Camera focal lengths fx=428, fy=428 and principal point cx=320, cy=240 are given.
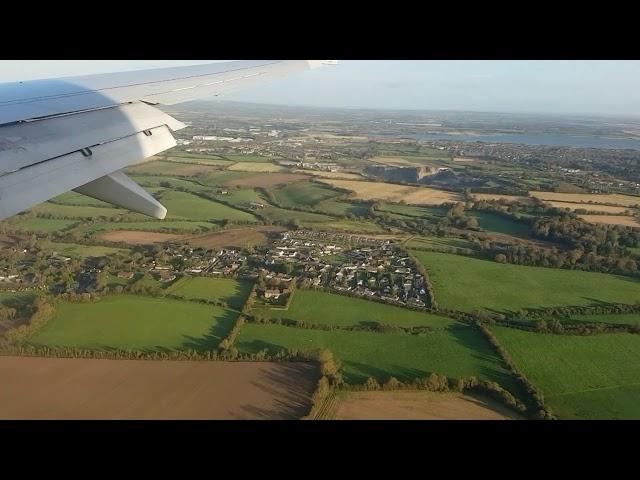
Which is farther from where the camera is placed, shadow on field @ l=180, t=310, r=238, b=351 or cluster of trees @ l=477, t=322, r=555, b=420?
shadow on field @ l=180, t=310, r=238, b=351

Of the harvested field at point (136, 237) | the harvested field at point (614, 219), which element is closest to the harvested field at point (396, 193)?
the harvested field at point (614, 219)

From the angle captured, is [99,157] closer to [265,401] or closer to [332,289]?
[265,401]

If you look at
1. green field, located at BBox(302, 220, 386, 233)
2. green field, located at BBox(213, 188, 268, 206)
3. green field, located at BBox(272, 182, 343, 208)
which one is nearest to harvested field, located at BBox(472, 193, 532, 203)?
green field, located at BBox(272, 182, 343, 208)

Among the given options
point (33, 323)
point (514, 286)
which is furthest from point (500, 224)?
point (33, 323)

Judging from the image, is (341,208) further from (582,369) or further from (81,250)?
(582,369)

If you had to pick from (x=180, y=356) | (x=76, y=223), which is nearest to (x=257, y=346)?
(x=180, y=356)

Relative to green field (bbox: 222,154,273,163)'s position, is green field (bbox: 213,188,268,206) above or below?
below

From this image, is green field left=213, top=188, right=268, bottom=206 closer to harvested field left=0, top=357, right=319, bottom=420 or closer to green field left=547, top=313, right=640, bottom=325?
harvested field left=0, top=357, right=319, bottom=420
